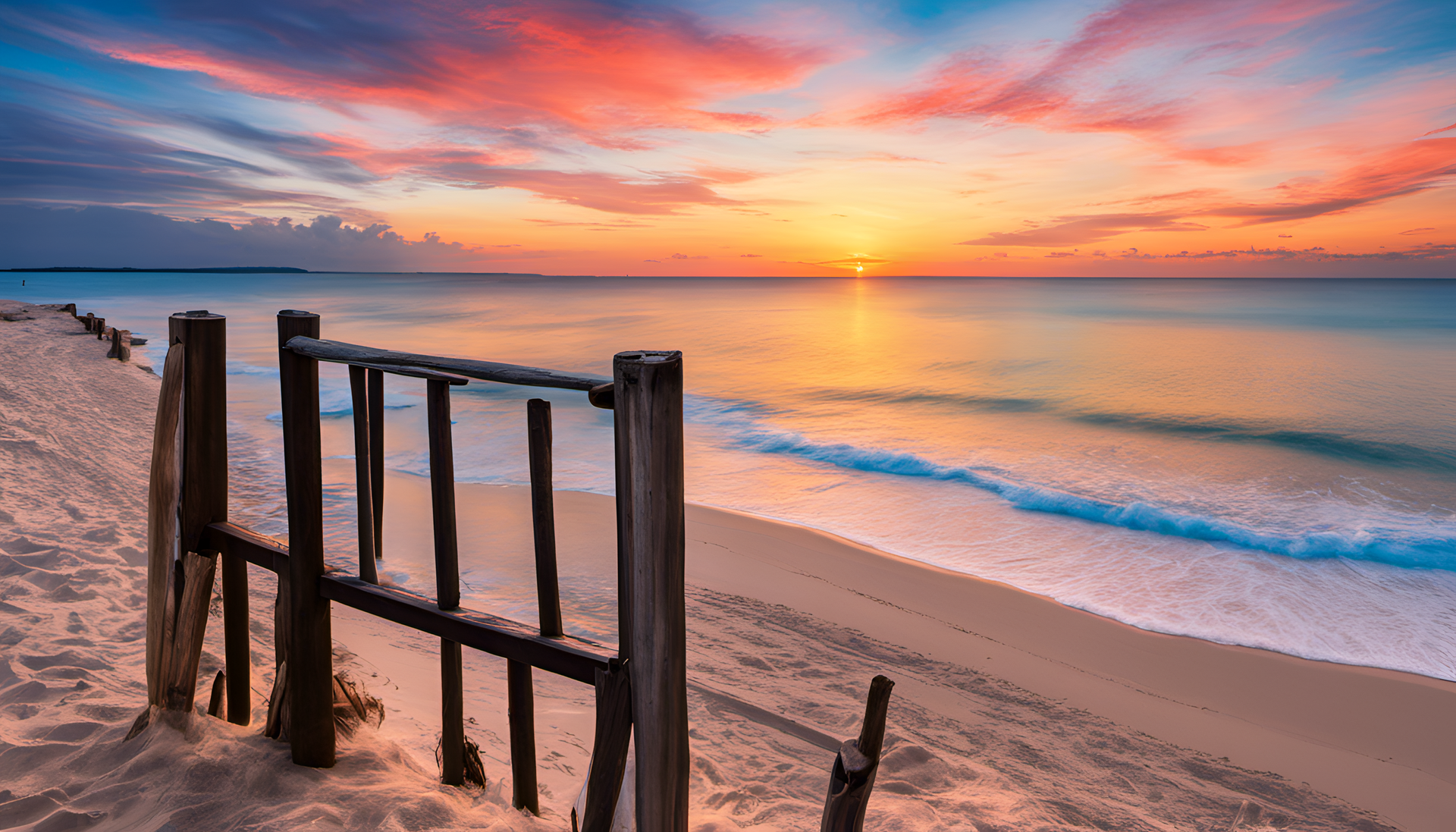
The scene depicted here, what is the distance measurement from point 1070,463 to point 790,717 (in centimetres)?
1188

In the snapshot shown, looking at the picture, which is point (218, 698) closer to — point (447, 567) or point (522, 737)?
point (522, 737)

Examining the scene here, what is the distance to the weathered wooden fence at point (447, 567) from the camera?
2.14 meters

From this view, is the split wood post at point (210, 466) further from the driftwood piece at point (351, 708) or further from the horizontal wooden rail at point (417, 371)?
the horizontal wooden rail at point (417, 371)

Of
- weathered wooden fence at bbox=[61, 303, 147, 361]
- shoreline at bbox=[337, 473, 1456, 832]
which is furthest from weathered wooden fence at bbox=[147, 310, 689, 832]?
weathered wooden fence at bbox=[61, 303, 147, 361]

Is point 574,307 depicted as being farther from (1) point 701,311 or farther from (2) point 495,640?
(2) point 495,640

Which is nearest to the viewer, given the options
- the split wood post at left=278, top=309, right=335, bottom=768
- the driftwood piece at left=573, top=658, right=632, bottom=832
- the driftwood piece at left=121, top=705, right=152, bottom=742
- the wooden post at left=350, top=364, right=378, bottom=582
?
the driftwood piece at left=573, top=658, right=632, bottom=832

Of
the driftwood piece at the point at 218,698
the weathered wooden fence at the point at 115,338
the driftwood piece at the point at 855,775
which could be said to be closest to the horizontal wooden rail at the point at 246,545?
the driftwood piece at the point at 218,698

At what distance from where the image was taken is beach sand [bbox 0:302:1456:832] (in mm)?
3068

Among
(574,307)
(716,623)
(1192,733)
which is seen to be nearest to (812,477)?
(716,623)

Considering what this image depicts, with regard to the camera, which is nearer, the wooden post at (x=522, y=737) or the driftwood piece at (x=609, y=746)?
the driftwood piece at (x=609, y=746)

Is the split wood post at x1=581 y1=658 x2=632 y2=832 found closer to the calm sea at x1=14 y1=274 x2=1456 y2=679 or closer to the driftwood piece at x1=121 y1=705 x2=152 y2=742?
the driftwood piece at x1=121 y1=705 x2=152 y2=742

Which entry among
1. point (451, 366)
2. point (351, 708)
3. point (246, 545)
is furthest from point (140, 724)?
point (451, 366)

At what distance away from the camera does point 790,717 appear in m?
4.70

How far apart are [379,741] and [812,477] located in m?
9.63
